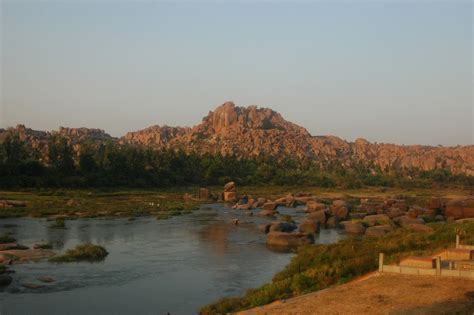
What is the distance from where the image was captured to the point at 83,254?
28797 millimetres

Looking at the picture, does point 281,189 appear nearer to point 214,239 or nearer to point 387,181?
point 387,181

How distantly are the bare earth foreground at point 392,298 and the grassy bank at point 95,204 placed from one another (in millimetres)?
35163

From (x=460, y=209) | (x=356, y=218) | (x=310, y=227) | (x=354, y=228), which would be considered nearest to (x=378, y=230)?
(x=354, y=228)

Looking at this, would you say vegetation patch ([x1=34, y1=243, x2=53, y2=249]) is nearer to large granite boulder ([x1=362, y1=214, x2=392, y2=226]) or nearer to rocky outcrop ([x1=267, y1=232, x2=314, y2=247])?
rocky outcrop ([x1=267, y1=232, x2=314, y2=247])

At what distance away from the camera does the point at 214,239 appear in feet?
120

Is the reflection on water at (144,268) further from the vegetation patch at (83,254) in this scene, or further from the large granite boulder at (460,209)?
the large granite boulder at (460,209)

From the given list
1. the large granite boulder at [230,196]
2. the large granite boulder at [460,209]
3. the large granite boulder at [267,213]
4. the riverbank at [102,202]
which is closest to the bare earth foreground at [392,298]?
the riverbank at [102,202]

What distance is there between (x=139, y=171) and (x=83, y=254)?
55629 mm

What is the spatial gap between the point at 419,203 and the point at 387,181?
41.6 meters

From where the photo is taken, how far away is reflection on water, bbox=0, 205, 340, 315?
20250mm

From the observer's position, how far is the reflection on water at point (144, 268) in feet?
66.4

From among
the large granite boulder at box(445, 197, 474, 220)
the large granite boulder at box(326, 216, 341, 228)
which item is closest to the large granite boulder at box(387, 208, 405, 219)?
the large granite boulder at box(326, 216, 341, 228)

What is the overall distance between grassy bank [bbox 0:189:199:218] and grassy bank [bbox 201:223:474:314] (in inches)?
1083

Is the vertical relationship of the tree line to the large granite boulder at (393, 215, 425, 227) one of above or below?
above
